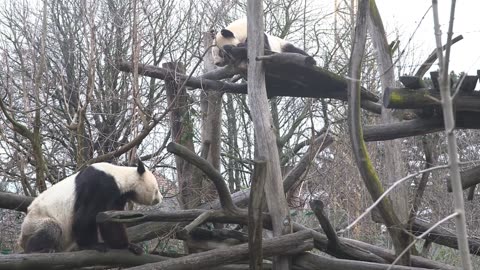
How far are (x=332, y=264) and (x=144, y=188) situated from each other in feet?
7.39

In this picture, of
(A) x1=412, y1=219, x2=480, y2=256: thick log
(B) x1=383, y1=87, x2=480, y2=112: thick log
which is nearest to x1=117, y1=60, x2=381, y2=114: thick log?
(A) x1=412, y1=219, x2=480, y2=256: thick log

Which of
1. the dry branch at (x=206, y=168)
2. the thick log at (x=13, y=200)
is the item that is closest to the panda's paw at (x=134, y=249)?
the dry branch at (x=206, y=168)

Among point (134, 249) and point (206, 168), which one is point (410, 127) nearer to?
point (206, 168)

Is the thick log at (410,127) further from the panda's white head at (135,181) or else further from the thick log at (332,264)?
the panda's white head at (135,181)

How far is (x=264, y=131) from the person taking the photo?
7152 millimetres

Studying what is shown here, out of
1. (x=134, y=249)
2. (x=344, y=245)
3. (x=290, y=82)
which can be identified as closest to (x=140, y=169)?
(x=134, y=249)

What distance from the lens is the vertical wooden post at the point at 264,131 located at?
23.4 ft

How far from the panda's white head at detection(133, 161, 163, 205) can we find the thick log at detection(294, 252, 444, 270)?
1.80m

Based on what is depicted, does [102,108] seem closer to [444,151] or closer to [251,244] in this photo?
[444,151]

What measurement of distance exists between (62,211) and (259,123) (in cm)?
236

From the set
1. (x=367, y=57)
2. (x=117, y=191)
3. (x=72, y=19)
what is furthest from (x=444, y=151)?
(x=72, y=19)

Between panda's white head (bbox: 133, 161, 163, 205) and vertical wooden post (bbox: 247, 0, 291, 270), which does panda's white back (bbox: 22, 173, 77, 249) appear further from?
vertical wooden post (bbox: 247, 0, 291, 270)

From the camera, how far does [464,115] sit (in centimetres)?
680

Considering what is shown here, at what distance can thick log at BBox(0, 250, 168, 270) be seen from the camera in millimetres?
5570
